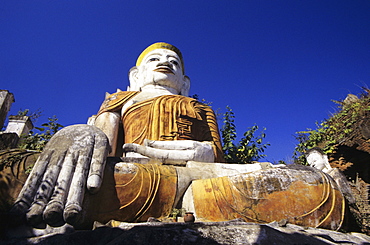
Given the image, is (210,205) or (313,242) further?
(210,205)

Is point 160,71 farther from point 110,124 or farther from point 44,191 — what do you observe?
point 44,191

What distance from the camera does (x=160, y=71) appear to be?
22.9 ft

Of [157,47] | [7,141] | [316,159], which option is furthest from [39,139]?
[316,159]

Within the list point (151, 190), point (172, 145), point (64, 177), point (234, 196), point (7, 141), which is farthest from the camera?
point (7, 141)

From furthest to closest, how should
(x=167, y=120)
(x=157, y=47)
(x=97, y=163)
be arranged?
(x=157, y=47) → (x=167, y=120) → (x=97, y=163)

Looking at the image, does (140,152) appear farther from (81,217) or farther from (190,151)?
(81,217)

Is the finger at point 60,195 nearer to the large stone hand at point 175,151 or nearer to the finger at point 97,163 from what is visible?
the finger at point 97,163

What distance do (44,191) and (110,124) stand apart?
3.54 m

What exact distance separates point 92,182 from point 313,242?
87.9 inches

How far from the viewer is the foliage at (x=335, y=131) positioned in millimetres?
8742

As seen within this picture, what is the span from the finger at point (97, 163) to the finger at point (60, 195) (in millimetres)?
216

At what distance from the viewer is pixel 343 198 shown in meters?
3.23

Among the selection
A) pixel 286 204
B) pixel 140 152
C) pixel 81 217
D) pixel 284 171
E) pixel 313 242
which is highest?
pixel 140 152

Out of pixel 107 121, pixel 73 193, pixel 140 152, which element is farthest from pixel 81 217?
pixel 107 121
